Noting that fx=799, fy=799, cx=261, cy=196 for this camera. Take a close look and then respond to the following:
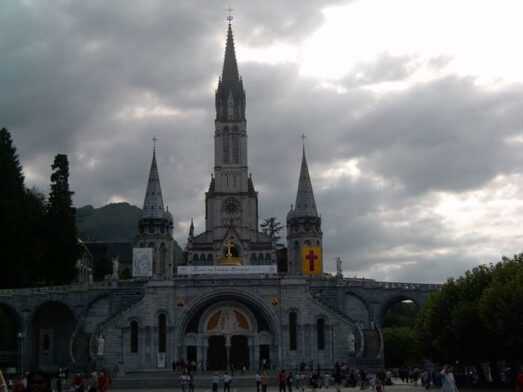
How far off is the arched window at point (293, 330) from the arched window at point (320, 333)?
5.41 ft

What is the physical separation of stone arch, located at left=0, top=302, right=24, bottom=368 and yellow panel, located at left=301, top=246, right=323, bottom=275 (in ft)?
87.4

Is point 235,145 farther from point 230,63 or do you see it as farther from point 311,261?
point 311,261

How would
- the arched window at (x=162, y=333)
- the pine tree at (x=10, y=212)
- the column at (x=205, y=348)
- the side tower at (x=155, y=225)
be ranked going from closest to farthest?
the arched window at (x=162, y=333) < the column at (x=205, y=348) < the pine tree at (x=10, y=212) < the side tower at (x=155, y=225)

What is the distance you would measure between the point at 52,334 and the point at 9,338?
3.63 meters

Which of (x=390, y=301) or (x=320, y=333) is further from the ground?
(x=390, y=301)

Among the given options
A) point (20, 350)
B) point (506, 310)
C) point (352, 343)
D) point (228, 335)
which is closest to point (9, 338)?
point (20, 350)

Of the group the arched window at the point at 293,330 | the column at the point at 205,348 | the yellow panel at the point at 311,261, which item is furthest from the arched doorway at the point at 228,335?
the yellow panel at the point at 311,261

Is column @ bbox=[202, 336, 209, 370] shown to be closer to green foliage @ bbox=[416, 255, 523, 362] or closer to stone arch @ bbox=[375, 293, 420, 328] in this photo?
stone arch @ bbox=[375, 293, 420, 328]

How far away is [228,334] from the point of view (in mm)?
63250

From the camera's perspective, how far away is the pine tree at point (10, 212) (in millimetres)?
65250

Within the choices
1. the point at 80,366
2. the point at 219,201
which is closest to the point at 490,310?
Answer: the point at 80,366

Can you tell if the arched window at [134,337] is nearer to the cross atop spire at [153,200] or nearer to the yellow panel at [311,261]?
the yellow panel at [311,261]

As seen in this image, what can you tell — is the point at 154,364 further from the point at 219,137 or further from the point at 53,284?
the point at 219,137

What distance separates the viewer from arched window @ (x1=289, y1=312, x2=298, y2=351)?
6206cm
